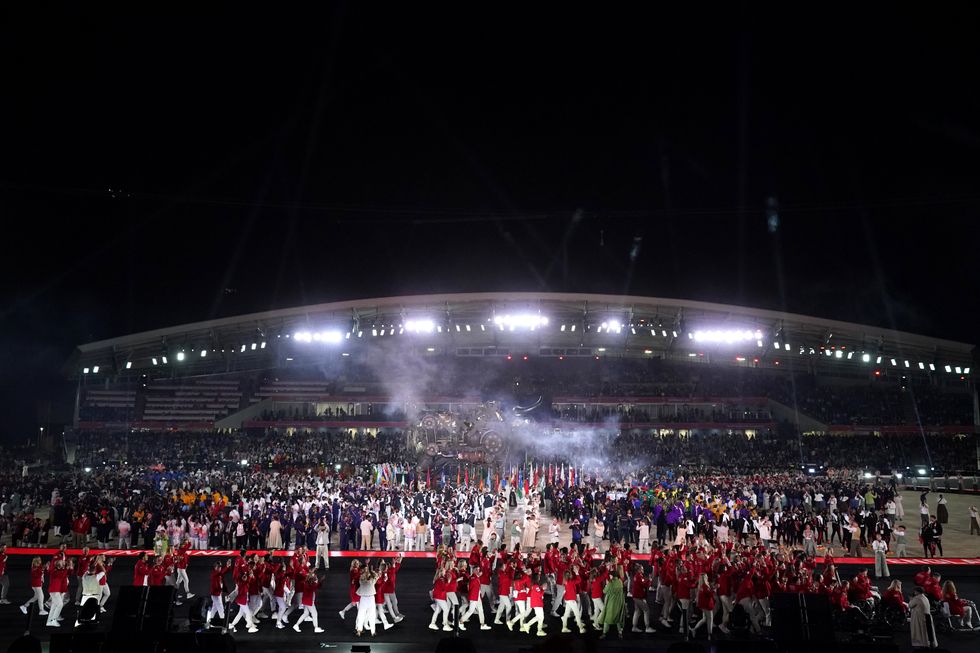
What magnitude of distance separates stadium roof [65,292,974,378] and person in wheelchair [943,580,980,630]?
94.6ft

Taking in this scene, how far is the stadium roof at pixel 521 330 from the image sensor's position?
139 feet

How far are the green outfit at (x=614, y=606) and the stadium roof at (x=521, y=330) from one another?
99.2 feet

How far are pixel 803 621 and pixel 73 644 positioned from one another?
10256mm

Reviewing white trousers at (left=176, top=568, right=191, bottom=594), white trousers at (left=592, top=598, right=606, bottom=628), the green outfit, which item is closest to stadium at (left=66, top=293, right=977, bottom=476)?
white trousers at (left=176, top=568, right=191, bottom=594)

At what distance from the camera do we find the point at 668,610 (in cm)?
1430

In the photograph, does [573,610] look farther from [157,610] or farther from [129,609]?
[129,609]

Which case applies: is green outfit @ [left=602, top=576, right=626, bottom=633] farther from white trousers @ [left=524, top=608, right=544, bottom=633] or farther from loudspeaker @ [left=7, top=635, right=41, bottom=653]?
loudspeaker @ [left=7, top=635, right=41, bottom=653]

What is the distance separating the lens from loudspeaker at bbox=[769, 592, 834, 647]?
9766 millimetres

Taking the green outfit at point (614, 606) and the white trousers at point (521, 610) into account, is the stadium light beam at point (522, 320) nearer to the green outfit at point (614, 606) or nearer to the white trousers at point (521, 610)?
the white trousers at point (521, 610)

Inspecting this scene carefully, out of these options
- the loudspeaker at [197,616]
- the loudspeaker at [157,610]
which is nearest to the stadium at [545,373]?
the loudspeaker at [197,616]

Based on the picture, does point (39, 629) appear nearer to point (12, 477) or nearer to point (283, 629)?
point (283, 629)

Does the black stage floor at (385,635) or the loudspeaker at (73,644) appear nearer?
the loudspeaker at (73,644)

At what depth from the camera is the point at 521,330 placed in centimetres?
4841

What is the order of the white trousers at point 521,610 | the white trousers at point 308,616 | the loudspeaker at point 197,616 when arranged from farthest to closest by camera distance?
1. the white trousers at point 521,610
2. the white trousers at point 308,616
3. the loudspeaker at point 197,616
